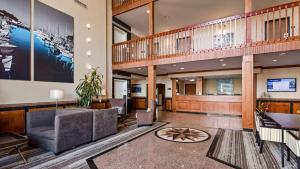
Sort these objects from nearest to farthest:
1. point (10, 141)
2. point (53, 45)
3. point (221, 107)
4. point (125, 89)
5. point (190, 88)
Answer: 1. point (10, 141)
2. point (53, 45)
3. point (221, 107)
4. point (125, 89)
5. point (190, 88)

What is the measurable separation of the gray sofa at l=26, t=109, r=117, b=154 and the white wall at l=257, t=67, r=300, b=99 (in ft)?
24.9

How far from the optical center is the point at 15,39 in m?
4.20

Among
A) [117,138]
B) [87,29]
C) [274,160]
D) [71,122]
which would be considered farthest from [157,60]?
[274,160]

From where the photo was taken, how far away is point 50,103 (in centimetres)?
500

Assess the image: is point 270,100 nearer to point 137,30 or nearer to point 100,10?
point 137,30

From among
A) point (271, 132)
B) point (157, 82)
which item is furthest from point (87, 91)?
point (157, 82)

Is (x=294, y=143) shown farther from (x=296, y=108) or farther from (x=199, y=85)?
(x=199, y=85)

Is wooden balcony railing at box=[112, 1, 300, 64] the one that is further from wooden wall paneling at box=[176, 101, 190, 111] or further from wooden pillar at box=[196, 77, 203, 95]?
wooden wall paneling at box=[176, 101, 190, 111]

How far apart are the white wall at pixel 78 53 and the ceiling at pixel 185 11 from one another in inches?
63.9

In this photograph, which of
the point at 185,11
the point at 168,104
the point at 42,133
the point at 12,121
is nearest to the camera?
the point at 42,133

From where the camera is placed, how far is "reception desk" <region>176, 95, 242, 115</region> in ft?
25.8

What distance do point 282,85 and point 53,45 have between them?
1002 cm

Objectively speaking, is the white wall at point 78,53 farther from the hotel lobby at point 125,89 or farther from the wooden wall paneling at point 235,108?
the wooden wall paneling at point 235,108

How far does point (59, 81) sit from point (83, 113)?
2.31 m
